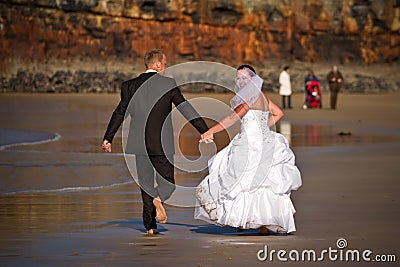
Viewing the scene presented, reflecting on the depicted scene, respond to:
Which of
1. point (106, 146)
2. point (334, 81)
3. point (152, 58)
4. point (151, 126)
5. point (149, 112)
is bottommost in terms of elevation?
point (334, 81)

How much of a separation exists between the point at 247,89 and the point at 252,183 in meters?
0.97

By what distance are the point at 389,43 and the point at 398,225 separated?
6189 centimetres

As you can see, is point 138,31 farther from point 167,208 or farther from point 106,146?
point 106,146

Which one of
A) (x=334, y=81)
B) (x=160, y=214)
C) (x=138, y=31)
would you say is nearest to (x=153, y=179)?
(x=160, y=214)

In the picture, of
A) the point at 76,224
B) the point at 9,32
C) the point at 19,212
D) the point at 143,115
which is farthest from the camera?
the point at 9,32

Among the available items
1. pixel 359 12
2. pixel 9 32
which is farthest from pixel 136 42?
pixel 359 12

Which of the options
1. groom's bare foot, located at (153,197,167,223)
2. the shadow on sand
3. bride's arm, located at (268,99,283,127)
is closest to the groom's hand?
groom's bare foot, located at (153,197,167,223)

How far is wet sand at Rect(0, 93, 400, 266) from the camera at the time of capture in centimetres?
1108

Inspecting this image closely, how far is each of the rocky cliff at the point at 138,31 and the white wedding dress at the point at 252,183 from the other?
189 feet

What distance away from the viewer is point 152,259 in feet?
35.2

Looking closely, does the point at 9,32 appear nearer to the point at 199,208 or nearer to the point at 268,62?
the point at 268,62

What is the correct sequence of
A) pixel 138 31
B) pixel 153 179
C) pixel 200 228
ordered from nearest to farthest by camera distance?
1. pixel 153 179
2. pixel 200 228
3. pixel 138 31

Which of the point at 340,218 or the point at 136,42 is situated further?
the point at 136,42

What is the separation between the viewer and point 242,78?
40.9 feet
